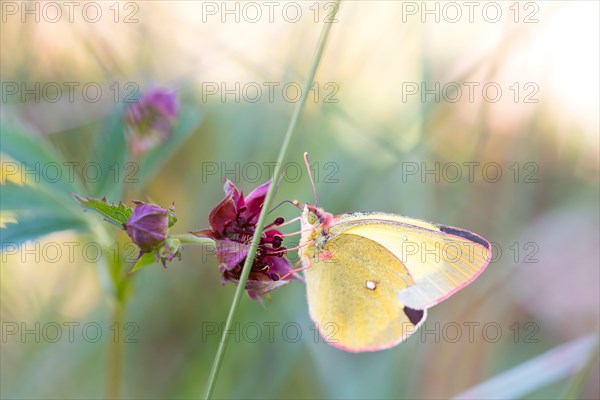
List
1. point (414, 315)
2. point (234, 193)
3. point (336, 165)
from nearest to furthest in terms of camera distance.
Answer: point (234, 193) < point (414, 315) < point (336, 165)

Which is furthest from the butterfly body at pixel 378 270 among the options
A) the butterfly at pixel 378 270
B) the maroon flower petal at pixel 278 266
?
the maroon flower petal at pixel 278 266

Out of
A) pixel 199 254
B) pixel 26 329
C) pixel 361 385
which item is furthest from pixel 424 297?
pixel 26 329

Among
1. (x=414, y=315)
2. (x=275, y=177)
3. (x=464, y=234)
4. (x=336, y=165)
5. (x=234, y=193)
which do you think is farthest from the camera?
(x=336, y=165)

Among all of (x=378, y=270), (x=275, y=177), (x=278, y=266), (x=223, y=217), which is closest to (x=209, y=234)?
(x=223, y=217)

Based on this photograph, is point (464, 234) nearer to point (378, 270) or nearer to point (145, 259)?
point (378, 270)

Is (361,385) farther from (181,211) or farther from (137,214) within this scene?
(137,214)

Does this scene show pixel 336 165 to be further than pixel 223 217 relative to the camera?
Yes

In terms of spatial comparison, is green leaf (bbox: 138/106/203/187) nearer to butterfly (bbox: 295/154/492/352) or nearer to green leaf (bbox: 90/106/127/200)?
green leaf (bbox: 90/106/127/200)
